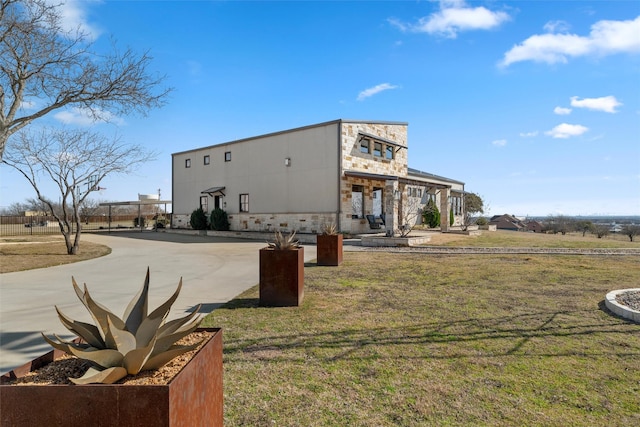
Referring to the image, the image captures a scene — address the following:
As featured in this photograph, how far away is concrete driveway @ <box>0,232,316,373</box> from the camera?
3904mm

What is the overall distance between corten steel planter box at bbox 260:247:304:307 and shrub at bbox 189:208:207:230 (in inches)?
779

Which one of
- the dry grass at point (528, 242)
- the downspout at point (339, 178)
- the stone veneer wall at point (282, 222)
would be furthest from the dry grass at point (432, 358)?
the stone veneer wall at point (282, 222)

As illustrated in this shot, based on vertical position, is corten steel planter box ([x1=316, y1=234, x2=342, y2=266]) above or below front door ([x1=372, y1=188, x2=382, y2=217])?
below

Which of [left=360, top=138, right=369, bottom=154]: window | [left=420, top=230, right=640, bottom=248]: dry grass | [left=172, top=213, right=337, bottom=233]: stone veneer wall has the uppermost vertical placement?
[left=360, top=138, right=369, bottom=154]: window

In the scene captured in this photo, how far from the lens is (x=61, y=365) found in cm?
166

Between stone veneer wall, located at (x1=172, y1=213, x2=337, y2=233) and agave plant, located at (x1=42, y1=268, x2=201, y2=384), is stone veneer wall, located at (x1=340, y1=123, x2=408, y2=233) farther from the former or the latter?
agave plant, located at (x1=42, y1=268, x2=201, y2=384)

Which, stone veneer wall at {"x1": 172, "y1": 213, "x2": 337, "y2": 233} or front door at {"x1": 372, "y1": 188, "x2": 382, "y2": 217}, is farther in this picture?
front door at {"x1": 372, "y1": 188, "x2": 382, "y2": 217}

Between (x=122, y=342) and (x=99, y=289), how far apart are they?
18.4ft

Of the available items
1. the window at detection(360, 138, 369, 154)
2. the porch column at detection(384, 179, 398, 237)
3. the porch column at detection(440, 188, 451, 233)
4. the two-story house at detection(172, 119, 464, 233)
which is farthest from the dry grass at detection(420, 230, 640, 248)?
the window at detection(360, 138, 369, 154)

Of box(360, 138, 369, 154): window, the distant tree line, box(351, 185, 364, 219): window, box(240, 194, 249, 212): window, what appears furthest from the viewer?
the distant tree line

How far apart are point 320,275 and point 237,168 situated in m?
16.7

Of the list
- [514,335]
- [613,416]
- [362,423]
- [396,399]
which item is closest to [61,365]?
[362,423]

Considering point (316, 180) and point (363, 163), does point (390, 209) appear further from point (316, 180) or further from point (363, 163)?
point (316, 180)

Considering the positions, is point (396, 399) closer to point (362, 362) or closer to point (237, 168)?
point (362, 362)
